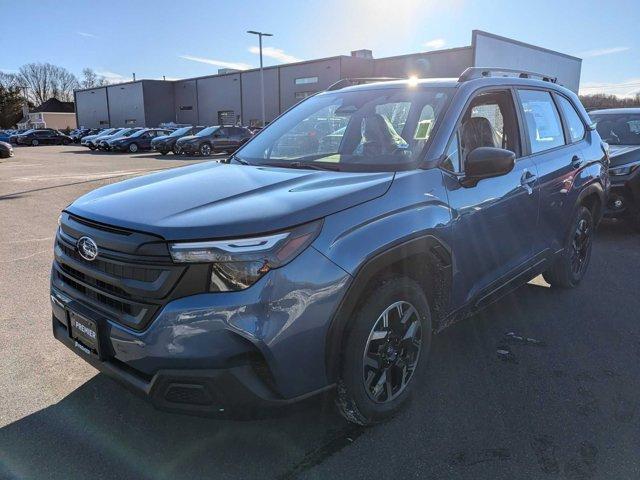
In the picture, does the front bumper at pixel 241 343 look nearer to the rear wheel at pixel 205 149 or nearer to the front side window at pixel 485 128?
the front side window at pixel 485 128

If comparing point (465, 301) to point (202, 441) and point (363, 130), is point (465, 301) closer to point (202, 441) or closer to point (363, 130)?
point (363, 130)

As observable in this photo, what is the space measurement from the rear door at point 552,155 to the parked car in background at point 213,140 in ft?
76.0

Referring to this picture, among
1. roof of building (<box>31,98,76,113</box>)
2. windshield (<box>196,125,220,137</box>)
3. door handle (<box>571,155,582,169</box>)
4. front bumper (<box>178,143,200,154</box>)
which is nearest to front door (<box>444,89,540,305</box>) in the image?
door handle (<box>571,155,582,169</box>)

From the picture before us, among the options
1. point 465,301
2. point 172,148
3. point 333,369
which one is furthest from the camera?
point 172,148

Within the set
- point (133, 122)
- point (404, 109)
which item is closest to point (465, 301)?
point (404, 109)

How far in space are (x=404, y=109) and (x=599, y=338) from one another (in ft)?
7.82

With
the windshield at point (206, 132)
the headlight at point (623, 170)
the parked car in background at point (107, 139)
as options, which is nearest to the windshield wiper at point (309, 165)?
the headlight at point (623, 170)

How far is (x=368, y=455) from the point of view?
2.62m

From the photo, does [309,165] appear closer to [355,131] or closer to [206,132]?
[355,131]

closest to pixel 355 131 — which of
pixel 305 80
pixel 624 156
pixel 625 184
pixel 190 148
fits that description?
pixel 625 184

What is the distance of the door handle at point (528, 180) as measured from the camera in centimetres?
371

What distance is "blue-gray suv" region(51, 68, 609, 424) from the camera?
2.19 metres

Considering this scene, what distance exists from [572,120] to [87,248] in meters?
4.37

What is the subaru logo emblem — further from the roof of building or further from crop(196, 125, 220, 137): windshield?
the roof of building
